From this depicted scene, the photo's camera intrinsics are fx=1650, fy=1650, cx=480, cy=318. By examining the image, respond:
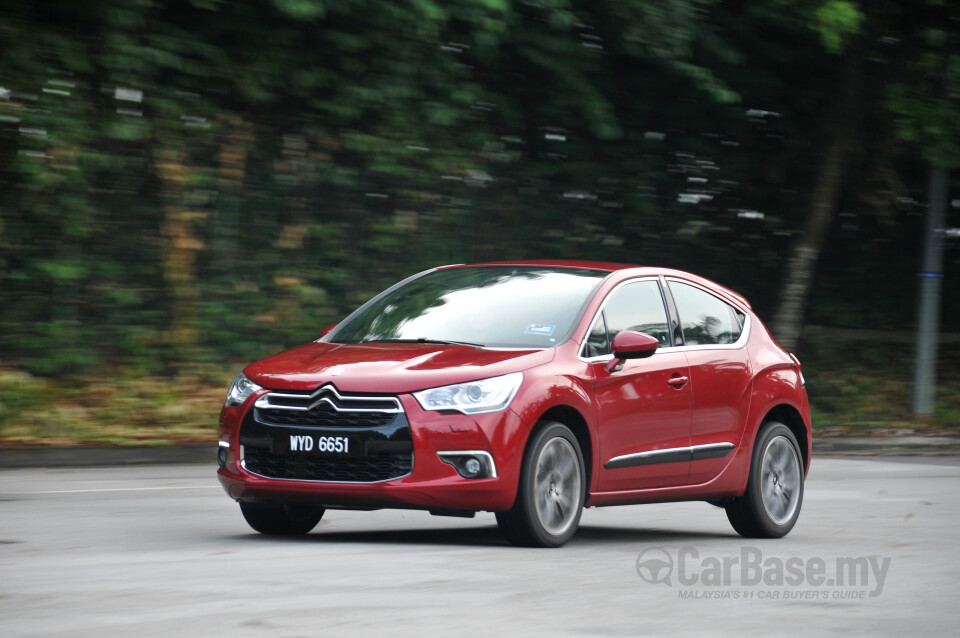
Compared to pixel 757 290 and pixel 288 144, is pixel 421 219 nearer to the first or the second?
pixel 288 144

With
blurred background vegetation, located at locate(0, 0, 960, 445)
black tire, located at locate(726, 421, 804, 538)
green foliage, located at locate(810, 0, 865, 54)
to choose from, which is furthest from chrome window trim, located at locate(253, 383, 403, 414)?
green foliage, located at locate(810, 0, 865, 54)

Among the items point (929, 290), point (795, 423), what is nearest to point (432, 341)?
point (795, 423)

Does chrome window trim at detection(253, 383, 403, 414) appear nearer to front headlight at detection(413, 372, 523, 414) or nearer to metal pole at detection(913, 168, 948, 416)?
front headlight at detection(413, 372, 523, 414)

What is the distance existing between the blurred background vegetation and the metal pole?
390mm

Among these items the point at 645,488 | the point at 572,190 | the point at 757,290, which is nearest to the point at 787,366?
the point at 645,488

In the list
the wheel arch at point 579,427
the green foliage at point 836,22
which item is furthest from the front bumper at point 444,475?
the green foliage at point 836,22

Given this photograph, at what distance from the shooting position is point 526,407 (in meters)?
8.47

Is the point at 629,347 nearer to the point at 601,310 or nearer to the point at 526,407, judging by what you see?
the point at 601,310

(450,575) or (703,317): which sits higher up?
(703,317)

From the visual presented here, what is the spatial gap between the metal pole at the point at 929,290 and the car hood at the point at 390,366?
13.9 m

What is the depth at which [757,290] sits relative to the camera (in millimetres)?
25703

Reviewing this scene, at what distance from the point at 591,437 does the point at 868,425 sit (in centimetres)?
1327

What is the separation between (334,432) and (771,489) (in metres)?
3.31

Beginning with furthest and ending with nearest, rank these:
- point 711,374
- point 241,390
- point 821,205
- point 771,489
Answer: point 821,205, point 771,489, point 711,374, point 241,390
